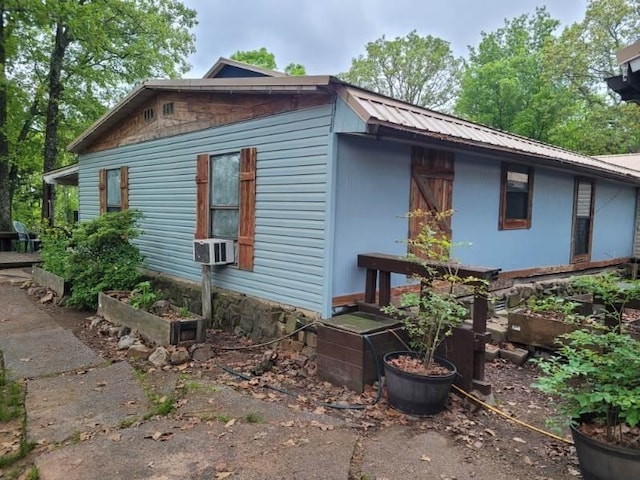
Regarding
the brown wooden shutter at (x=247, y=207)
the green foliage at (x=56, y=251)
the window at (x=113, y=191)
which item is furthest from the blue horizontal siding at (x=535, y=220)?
the window at (x=113, y=191)

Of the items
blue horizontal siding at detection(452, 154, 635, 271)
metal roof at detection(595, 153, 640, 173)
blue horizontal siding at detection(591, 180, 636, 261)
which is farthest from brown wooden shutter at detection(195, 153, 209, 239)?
metal roof at detection(595, 153, 640, 173)

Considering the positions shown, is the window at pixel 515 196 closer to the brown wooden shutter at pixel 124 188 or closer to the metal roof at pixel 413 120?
the metal roof at pixel 413 120

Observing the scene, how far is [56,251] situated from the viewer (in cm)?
860

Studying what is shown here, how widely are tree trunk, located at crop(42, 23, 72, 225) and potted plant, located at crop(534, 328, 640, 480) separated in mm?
15213

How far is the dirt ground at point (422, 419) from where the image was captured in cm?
300

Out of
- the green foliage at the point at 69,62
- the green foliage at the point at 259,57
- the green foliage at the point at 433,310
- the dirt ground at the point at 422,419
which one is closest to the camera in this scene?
the dirt ground at the point at 422,419

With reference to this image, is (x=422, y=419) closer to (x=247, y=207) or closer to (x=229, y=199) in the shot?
(x=247, y=207)

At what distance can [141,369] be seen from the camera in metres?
4.57

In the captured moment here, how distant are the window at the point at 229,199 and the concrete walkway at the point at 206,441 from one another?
6.56ft

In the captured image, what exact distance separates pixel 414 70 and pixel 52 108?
20827 millimetres

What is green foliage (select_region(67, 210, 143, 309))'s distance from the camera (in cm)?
684

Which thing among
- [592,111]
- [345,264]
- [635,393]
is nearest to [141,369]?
[345,264]

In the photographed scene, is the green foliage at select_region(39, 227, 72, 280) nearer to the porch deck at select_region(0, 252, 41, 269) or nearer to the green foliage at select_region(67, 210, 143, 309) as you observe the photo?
the green foliage at select_region(67, 210, 143, 309)

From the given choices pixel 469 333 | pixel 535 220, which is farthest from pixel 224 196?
pixel 535 220
